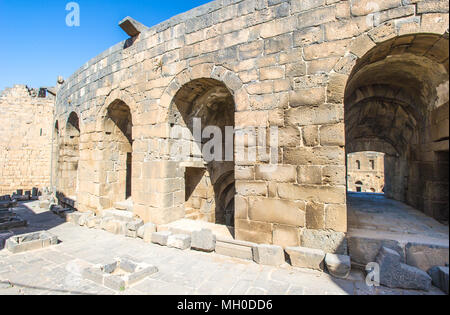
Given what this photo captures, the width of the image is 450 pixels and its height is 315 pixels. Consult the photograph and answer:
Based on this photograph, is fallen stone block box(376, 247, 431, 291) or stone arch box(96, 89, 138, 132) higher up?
stone arch box(96, 89, 138, 132)

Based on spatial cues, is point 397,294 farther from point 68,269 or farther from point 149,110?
point 149,110

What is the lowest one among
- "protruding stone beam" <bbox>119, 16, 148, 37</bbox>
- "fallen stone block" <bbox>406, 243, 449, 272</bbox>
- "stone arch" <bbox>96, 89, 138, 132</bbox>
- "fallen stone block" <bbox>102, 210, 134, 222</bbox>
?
"fallen stone block" <bbox>102, 210, 134, 222</bbox>

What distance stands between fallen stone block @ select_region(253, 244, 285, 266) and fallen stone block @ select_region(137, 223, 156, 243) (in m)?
2.37

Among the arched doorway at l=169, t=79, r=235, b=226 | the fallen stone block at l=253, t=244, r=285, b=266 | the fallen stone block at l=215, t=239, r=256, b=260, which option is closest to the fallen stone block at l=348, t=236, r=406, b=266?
the fallen stone block at l=253, t=244, r=285, b=266

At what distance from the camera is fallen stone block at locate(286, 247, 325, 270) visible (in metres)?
3.48

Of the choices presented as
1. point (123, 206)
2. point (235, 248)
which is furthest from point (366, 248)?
point (123, 206)

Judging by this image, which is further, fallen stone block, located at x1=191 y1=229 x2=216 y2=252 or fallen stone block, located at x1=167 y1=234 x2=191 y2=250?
fallen stone block, located at x1=167 y1=234 x2=191 y2=250

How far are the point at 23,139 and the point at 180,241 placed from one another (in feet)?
52.7

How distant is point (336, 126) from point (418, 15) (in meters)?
1.76

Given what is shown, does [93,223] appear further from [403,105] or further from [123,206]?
[403,105]

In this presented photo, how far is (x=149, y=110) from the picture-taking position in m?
5.69

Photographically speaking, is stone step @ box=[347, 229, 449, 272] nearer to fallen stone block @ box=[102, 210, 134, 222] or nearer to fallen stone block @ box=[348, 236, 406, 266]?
fallen stone block @ box=[348, 236, 406, 266]

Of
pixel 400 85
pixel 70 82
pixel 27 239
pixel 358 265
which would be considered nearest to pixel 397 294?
pixel 358 265

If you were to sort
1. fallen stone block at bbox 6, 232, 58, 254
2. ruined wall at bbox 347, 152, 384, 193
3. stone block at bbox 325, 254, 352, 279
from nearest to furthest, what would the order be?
1. stone block at bbox 325, 254, 352, 279
2. fallen stone block at bbox 6, 232, 58, 254
3. ruined wall at bbox 347, 152, 384, 193
